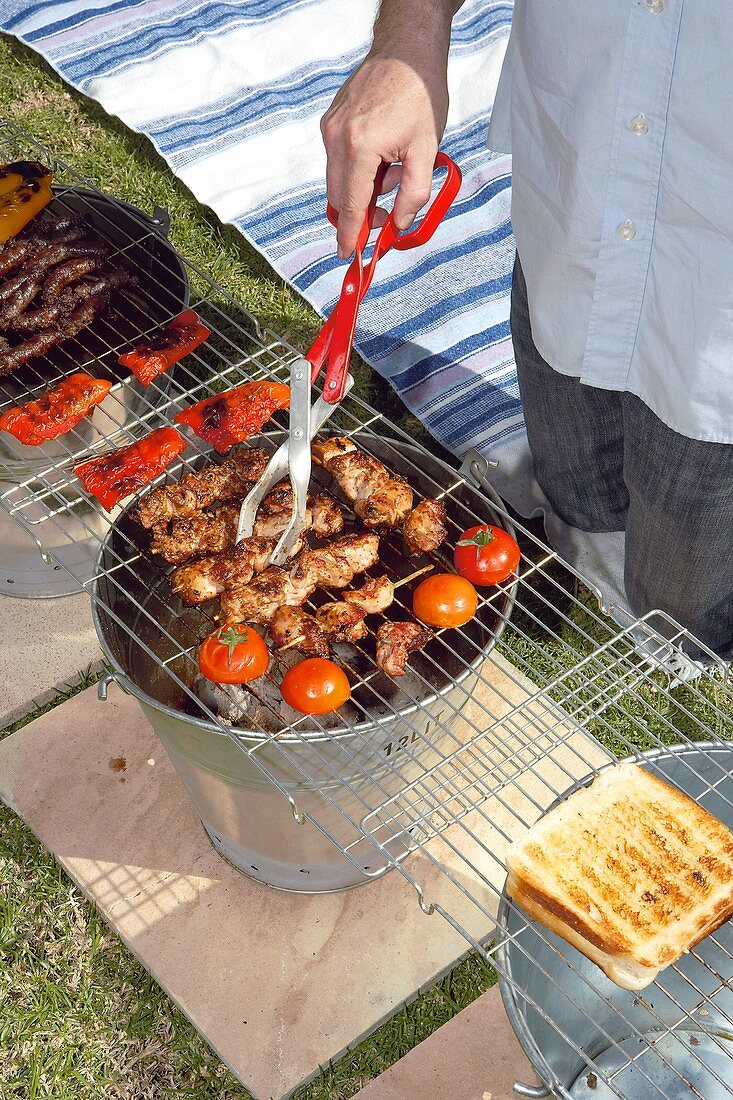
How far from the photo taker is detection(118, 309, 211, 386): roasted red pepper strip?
3562 millimetres

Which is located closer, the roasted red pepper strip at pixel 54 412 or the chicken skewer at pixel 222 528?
the chicken skewer at pixel 222 528

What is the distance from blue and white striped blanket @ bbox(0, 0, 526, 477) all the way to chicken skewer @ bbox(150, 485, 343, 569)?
1561 mm

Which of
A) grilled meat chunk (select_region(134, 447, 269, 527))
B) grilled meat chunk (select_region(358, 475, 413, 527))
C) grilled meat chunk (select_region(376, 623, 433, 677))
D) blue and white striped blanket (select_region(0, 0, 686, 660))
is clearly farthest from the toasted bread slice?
blue and white striped blanket (select_region(0, 0, 686, 660))

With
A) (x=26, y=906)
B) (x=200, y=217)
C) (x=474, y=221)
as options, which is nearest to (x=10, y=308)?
(x=200, y=217)

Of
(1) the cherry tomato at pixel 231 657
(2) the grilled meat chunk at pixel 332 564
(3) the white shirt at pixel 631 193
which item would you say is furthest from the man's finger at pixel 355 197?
(1) the cherry tomato at pixel 231 657

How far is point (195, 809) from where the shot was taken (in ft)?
12.0

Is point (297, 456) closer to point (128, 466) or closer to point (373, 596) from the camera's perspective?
point (373, 596)

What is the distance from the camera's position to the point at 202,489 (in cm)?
313

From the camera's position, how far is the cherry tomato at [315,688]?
266 cm

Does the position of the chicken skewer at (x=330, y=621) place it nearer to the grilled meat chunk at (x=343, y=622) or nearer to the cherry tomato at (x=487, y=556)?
the grilled meat chunk at (x=343, y=622)

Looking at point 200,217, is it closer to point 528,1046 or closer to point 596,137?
point 596,137

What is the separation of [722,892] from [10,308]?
10.2 ft

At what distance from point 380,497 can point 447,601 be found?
43 cm

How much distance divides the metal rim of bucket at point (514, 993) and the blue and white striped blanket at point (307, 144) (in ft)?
7.16
